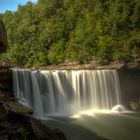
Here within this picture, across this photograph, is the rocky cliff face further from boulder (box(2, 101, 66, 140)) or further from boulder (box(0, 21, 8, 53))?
boulder (box(0, 21, 8, 53))

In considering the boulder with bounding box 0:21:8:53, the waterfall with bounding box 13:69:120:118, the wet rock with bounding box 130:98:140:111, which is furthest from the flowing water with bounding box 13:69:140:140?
the boulder with bounding box 0:21:8:53

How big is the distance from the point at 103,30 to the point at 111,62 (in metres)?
8.12

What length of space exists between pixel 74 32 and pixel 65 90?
1984cm

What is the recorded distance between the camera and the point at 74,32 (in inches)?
1679

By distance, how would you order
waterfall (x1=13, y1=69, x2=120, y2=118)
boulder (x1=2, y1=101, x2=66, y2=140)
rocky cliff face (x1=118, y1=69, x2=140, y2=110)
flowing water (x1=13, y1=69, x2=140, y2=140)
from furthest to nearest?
rocky cliff face (x1=118, y1=69, x2=140, y2=110), waterfall (x1=13, y1=69, x2=120, y2=118), flowing water (x1=13, y1=69, x2=140, y2=140), boulder (x1=2, y1=101, x2=66, y2=140)

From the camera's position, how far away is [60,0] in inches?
1953

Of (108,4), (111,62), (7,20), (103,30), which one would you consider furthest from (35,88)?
(7,20)

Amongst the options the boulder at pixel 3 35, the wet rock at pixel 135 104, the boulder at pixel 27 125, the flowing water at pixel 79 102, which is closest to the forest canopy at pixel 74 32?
the wet rock at pixel 135 104

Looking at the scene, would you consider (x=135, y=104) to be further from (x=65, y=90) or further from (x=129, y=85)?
(x=65, y=90)

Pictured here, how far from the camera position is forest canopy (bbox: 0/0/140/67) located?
112 ft

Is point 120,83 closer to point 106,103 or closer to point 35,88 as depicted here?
point 106,103

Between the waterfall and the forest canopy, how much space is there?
17.5ft

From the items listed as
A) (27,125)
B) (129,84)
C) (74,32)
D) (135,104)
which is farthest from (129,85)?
(74,32)

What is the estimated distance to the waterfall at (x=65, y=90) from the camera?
21.6 meters
